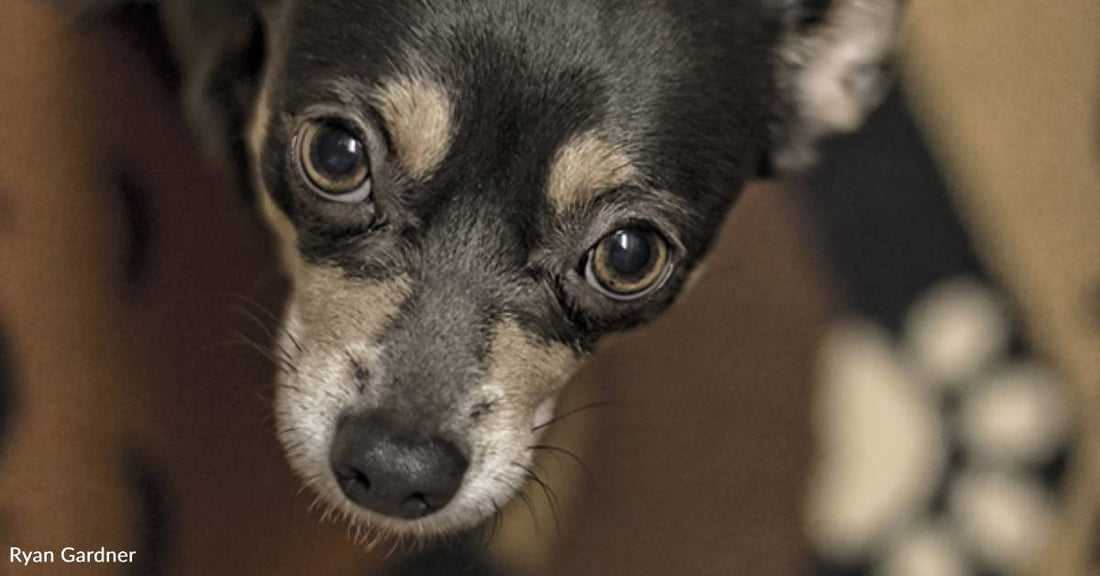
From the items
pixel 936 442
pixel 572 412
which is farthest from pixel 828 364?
pixel 572 412

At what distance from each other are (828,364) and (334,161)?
1.53m

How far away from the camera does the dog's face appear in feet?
6.05

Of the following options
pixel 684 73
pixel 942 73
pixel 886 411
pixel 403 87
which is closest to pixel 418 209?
pixel 403 87

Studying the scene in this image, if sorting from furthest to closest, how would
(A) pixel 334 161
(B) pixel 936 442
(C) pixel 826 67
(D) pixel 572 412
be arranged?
(B) pixel 936 442
(D) pixel 572 412
(C) pixel 826 67
(A) pixel 334 161

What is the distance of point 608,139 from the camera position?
1872 mm

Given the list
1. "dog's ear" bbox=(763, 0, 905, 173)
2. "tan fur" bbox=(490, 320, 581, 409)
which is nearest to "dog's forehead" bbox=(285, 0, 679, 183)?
"tan fur" bbox=(490, 320, 581, 409)

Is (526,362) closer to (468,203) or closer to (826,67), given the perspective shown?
(468,203)

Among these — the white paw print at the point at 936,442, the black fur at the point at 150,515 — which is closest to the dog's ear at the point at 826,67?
the white paw print at the point at 936,442

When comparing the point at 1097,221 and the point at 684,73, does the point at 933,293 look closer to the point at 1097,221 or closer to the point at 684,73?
the point at 1097,221

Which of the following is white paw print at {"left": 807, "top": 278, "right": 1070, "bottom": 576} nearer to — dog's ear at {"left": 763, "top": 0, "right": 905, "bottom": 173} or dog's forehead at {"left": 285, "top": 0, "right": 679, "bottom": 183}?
dog's ear at {"left": 763, "top": 0, "right": 905, "bottom": 173}

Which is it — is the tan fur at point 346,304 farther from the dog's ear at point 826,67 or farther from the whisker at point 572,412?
the dog's ear at point 826,67

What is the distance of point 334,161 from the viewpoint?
192 cm

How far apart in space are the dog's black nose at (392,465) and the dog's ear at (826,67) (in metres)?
0.93

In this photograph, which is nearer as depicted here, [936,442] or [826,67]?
[826,67]
